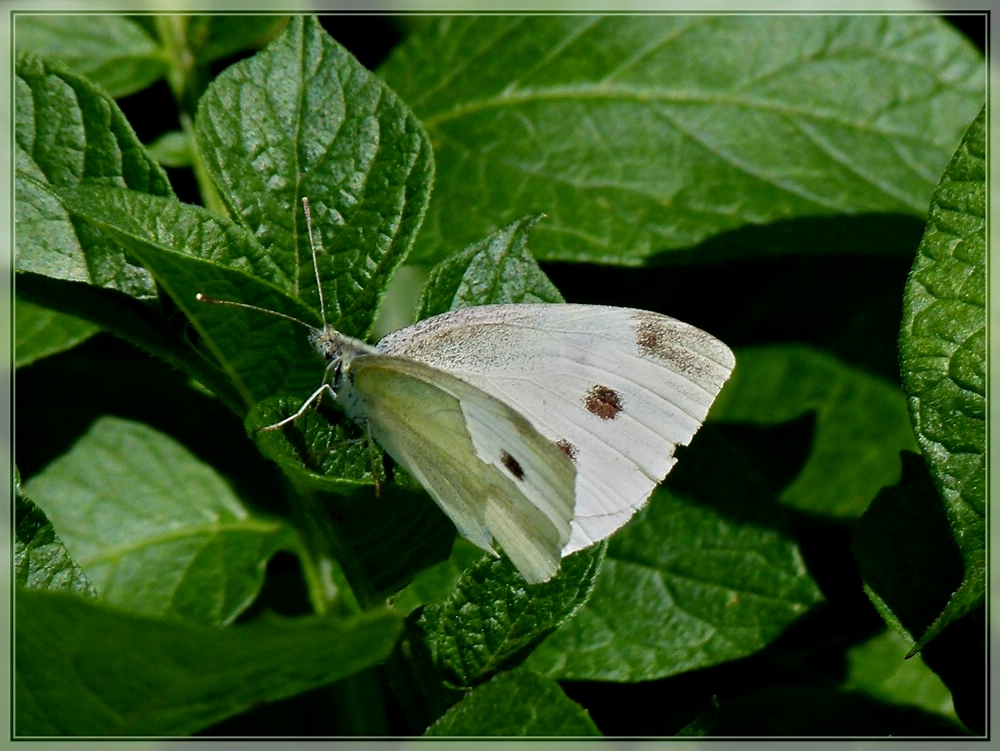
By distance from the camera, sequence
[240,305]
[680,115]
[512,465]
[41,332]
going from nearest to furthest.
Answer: [240,305] → [512,465] → [41,332] → [680,115]

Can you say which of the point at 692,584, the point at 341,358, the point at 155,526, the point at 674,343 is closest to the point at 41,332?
the point at 155,526

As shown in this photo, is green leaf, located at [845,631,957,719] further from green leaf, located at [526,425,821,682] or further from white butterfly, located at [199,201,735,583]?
white butterfly, located at [199,201,735,583]

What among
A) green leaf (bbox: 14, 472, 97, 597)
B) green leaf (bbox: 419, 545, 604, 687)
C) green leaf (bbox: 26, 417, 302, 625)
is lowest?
green leaf (bbox: 26, 417, 302, 625)

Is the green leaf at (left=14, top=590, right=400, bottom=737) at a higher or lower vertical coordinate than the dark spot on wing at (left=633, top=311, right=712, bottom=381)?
lower

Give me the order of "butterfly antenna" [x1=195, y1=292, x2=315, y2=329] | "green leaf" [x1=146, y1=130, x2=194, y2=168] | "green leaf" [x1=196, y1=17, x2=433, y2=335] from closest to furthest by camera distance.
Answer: "butterfly antenna" [x1=195, y1=292, x2=315, y2=329], "green leaf" [x1=196, y1=17, x2=433, y2=335], "green leaf" [x1=146, y1=130, x2=194, y2=168]

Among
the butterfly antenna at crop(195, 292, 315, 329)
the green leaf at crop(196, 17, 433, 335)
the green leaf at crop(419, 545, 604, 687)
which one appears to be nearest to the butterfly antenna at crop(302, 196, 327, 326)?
the green leaf at crop(196, 17, 433, 335)

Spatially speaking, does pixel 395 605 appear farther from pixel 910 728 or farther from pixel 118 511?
pixel 910 728

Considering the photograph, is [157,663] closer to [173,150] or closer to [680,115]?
[173,150]

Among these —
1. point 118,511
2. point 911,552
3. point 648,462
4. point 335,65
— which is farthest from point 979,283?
point 118,511
